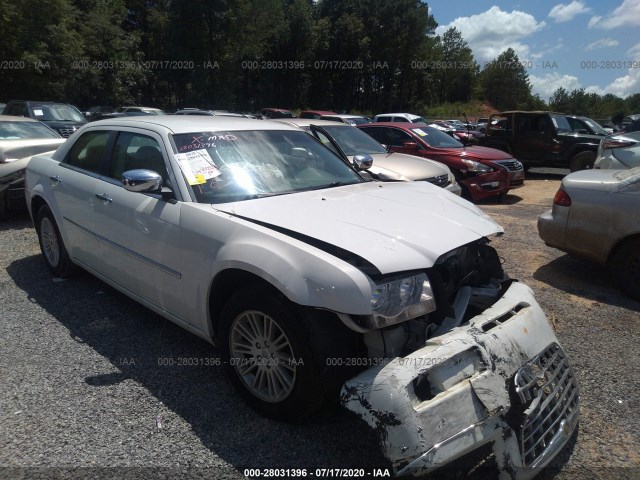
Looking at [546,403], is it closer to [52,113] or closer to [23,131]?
[23,131]

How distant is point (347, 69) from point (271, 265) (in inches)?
2073

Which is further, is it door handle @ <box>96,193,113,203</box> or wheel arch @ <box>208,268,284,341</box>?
door handle @ <box>96,193,113,203</box>

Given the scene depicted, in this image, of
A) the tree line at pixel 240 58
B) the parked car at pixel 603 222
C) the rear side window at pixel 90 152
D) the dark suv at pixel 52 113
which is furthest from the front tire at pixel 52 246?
the tree line at pixel 240 58

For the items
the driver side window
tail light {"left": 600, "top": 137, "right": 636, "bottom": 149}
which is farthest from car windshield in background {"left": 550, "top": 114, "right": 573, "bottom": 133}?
the driver side window

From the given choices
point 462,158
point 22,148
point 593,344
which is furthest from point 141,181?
point 462,158

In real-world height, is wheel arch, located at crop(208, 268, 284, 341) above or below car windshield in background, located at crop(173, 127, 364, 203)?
below

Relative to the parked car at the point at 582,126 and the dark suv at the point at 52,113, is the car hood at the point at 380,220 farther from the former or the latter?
the dark suv at the point at 52,113

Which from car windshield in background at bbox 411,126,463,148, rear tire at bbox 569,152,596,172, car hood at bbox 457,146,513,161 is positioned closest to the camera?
car hood at bbox 457,146,513,161

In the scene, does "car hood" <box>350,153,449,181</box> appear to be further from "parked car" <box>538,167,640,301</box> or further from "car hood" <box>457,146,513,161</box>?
"parked car" <box>538,167,640,301</box>

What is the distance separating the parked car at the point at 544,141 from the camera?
1283 centimetres

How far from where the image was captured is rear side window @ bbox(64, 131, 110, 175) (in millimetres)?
4215

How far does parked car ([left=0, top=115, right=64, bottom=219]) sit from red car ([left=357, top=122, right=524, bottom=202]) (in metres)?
6.64

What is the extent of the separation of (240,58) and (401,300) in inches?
1644

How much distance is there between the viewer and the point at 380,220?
2902 millimetres
